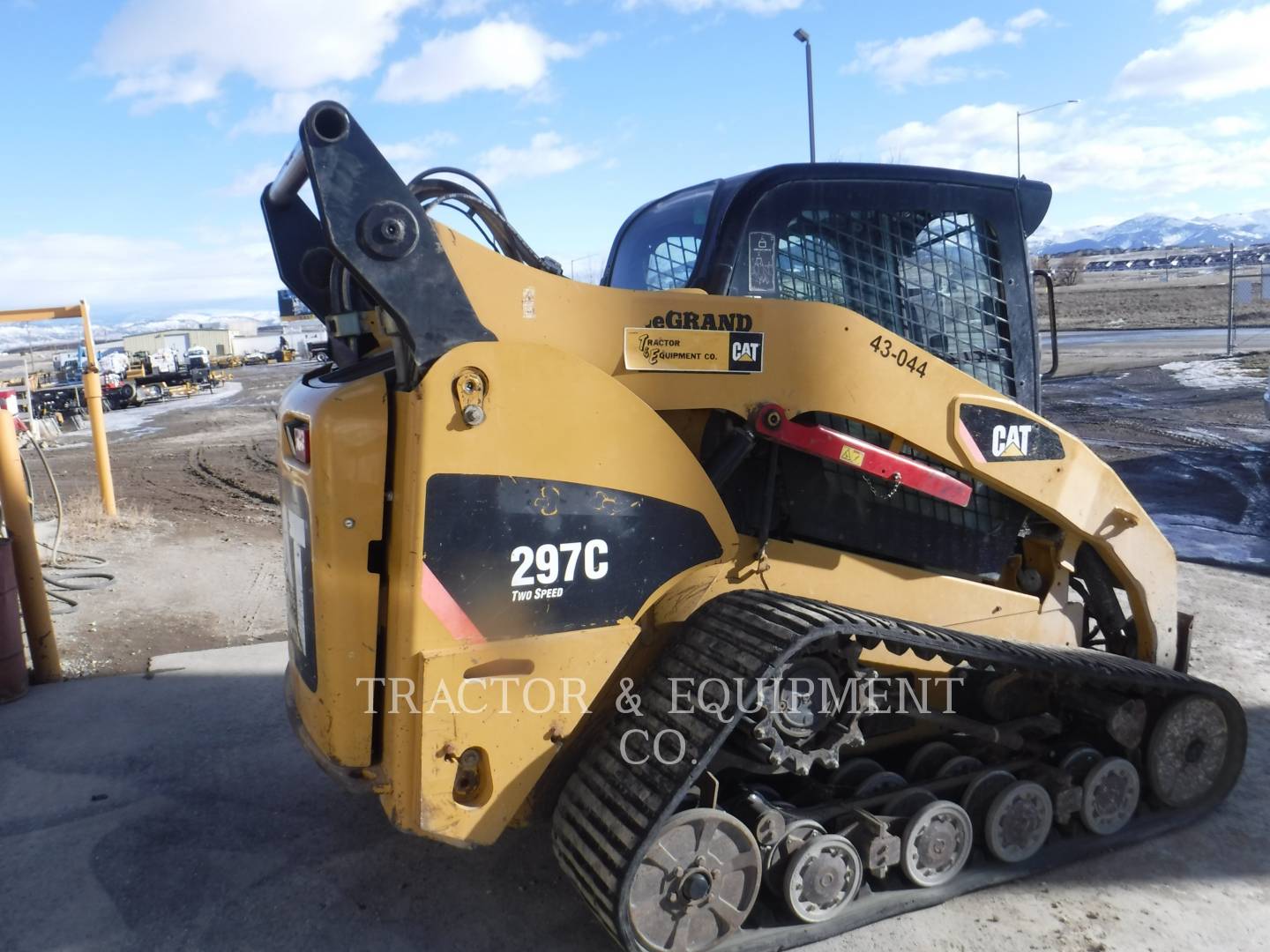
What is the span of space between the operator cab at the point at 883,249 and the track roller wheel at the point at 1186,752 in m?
1.39

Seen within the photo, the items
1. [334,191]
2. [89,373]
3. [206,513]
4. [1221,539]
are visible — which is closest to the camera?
[334,191]

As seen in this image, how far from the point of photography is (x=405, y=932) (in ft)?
10.8

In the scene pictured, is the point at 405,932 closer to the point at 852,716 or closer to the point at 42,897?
the point at 42,897

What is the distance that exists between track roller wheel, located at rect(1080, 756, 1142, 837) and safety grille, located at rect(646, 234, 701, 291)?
2482 mm

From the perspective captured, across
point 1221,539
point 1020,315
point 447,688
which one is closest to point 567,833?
point 447,688

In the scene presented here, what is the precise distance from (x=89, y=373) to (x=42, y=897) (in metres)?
6.90

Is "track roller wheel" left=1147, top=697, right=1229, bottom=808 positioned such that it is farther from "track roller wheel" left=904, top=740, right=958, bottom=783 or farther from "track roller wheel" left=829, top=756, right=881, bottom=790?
"track roller wheel" left=829, top=756, right=881, bottom=790

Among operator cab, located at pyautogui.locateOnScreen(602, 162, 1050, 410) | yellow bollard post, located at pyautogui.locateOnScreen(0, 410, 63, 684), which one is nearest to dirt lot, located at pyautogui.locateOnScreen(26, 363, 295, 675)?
yellow bollard post, located at pyautogui.locateOnScreen(0, 410, 63, 684)

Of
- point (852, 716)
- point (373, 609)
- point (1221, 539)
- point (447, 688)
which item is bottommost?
point (1221, 539)

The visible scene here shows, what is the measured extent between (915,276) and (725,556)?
1439mm

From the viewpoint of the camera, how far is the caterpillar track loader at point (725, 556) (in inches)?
110

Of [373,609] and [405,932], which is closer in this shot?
[373,609]

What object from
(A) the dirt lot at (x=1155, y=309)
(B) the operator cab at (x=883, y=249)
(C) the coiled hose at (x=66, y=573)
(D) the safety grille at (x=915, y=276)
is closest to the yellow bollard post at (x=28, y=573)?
(C) the coiled hose at (x=66, y=573)

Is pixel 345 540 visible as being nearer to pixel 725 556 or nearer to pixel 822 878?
pixel 725 556
